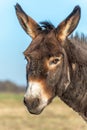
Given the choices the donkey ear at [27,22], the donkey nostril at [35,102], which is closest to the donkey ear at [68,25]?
the donkey ear at [27,22]

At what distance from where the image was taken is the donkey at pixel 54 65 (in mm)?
9523

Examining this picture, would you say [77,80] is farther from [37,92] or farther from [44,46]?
[37,92]

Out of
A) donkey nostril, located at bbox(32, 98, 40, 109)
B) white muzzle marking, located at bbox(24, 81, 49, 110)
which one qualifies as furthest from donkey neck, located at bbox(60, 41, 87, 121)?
donkey nostril, located at bbox(32, 98, 40, 109)

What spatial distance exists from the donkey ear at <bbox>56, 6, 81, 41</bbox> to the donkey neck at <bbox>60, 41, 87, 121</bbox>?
0.25 metres

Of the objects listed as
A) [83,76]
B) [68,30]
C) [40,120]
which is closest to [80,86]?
[83,76]

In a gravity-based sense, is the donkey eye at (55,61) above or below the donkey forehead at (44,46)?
below

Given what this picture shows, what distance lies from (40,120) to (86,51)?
49.6 feet

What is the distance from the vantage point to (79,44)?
10.8 meters

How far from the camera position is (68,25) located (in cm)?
1005

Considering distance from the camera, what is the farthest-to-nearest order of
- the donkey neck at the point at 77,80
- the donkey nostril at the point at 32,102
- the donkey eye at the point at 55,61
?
the donkey neck at the point at 77,80 → the donkey eye at the point at 55,61 → the donkey nostril at the point at 32,102

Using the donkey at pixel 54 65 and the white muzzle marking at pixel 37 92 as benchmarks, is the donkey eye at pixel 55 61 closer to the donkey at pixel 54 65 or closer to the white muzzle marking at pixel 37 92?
the donkey at pixel 54 65

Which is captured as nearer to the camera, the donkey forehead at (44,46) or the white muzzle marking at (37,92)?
the white muzzle marking at (37,92)

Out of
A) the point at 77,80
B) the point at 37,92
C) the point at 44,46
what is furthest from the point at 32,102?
the point at 77,80

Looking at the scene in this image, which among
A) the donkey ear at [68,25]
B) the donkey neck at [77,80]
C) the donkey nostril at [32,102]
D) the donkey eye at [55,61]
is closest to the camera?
the donkey nostril at [32,102]
